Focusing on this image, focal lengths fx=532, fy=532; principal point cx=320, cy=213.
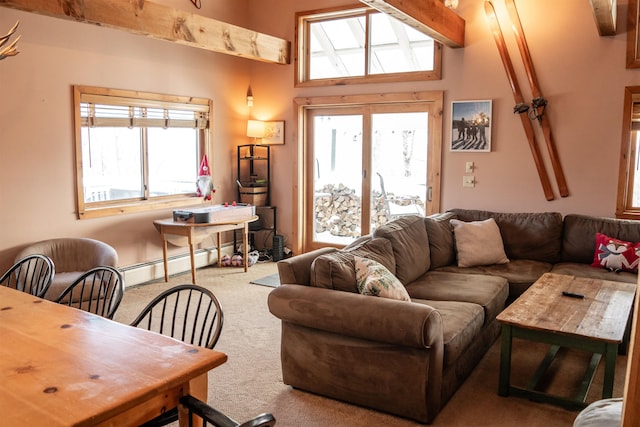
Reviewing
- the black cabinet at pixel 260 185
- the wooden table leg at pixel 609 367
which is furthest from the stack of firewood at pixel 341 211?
the wooden table leg at pixel 609 367

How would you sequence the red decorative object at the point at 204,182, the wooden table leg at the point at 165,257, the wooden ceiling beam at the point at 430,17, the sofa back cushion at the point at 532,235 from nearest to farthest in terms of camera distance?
the wooden ceiling beam at the point at 430,17
the sofa back cushion at the point at 532,235
the wooden table leg at the point at 165,257
the red decorative object at the point at 204,182

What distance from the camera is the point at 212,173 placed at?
6.50 meters

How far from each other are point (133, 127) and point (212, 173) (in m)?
1.26

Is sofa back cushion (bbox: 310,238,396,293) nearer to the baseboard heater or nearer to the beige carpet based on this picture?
the beige carpet

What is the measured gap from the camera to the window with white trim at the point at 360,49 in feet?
18.9

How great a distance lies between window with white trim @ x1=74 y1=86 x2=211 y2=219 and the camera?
506 cm

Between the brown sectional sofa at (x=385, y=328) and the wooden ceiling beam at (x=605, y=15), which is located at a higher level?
the wooden ceiling beam at (x=605, y=15)

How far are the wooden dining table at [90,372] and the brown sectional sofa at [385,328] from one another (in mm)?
1125

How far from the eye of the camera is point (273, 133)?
6785 millimetres

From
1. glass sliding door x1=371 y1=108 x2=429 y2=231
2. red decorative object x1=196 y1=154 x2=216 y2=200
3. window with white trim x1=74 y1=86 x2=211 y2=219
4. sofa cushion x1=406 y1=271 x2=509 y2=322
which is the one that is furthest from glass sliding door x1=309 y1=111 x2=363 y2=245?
sofa cushion x1=406 y1=271 x2=509 y2=322

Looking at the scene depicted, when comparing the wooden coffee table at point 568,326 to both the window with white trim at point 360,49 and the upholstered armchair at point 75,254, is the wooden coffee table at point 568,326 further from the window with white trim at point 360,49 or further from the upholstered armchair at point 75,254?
the upholstered armchair at point 75,254

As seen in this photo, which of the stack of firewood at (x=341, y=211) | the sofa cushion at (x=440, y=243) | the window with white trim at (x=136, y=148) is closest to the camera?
the sofa cushion at (x=440, y=243)

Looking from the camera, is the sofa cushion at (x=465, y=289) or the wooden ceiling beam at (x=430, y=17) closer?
the sofa cushion at (x=465, y=289)

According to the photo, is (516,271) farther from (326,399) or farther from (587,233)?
(326,399)
